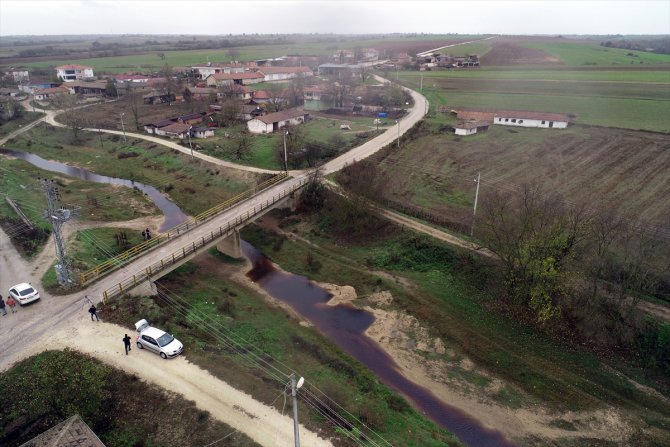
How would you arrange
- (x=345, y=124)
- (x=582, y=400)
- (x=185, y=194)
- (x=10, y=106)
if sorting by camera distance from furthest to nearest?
1. (x=10, y=106)
2. (x=345, y=124)
3. (x=185, y=194)
4. (x=582, y=400)

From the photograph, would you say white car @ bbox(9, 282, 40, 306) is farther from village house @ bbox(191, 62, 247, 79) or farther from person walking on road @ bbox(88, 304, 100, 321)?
village house @ bbox(191, 62, 247, 79)

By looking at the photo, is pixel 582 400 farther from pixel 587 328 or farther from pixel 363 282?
pixel 363 282

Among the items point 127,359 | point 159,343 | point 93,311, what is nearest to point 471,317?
point 159,343

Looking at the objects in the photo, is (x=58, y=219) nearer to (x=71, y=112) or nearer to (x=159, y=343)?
(x=159, y=343)

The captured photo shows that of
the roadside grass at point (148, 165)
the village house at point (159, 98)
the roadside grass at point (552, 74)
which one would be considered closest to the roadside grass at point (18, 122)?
the roadside grass at point (148, 165)

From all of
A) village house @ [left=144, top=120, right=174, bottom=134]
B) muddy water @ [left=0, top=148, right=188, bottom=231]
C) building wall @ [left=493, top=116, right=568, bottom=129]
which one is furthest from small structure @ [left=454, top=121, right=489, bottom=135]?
village house @ [left=144, top=120, right=174, bottom=134]

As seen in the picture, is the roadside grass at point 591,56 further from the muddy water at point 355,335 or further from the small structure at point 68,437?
the small structure at point 68,437

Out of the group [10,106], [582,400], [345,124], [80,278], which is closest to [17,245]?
[80,278]
